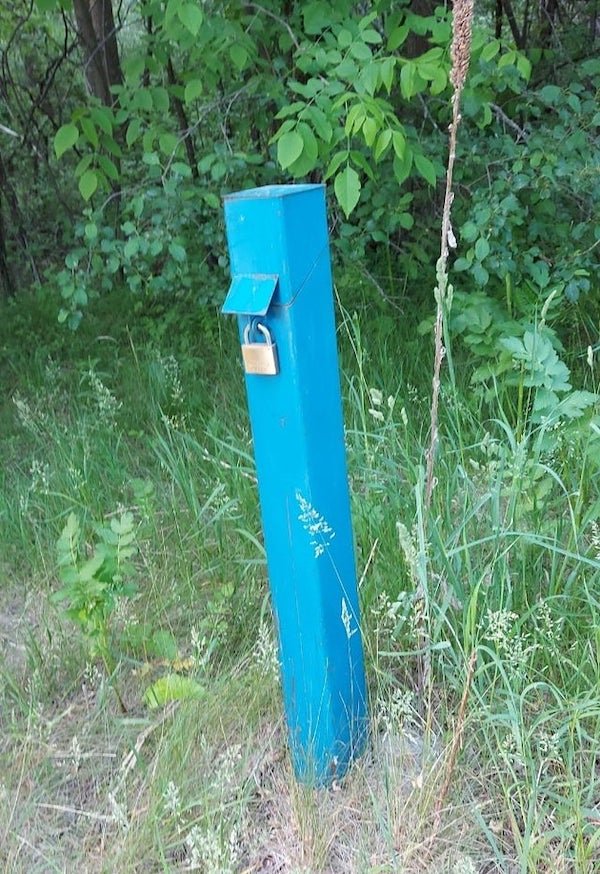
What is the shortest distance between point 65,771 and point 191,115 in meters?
3.45

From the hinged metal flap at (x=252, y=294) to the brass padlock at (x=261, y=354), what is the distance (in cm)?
4

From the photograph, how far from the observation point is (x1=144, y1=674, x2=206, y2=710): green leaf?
5.79 feet

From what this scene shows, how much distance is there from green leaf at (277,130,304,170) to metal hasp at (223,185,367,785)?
1.03 metres

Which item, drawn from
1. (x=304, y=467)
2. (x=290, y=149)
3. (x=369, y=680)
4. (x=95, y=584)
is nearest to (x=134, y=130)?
(x=290, y=149)

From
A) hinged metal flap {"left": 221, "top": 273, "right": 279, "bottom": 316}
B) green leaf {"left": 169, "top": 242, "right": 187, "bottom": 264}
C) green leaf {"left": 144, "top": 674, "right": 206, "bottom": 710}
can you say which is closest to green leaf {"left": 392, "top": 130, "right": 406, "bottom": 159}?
green leaf {"left": 169, "top": 242, "right": 187, "bottom": 264}

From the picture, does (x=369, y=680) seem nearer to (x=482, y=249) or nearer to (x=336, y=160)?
(x=336, y=160)

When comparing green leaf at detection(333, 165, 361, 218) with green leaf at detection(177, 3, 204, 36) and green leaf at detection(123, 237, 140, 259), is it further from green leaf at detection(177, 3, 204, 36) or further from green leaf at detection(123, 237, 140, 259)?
green leaf at detection(123, 237, 140, 259)

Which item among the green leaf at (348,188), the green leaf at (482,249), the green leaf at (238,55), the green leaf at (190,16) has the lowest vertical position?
the green leaf at (482,249)

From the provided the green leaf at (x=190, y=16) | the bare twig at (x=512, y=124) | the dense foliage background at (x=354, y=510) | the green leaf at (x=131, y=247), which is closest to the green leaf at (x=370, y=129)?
the dense foliage background at (x=354, y=510)

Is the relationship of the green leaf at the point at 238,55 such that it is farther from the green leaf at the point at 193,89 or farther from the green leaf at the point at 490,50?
the green leaf at the point at 490,50

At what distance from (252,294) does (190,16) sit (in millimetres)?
1395

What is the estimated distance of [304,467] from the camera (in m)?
1.31

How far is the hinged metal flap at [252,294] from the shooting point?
1209 mm

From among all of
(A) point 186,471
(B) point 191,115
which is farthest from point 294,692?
(B) point 191,115
